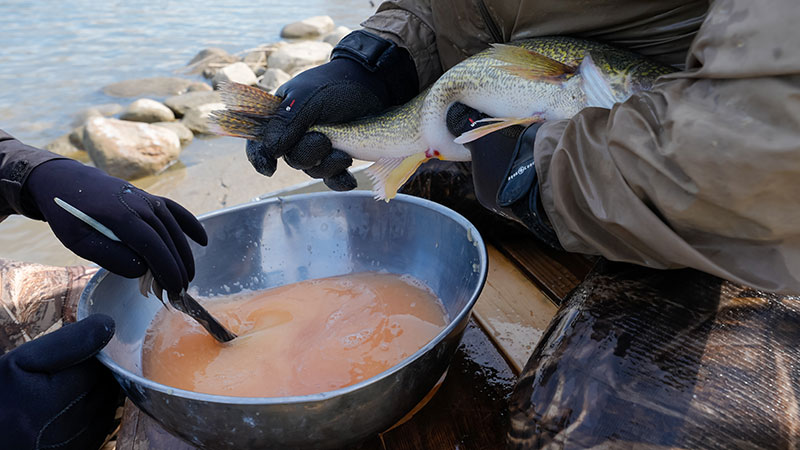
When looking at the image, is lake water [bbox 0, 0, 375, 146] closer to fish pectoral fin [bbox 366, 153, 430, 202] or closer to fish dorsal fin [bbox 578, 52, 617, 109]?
fish pectoral fin [bbox 366, 153, 430, 202]

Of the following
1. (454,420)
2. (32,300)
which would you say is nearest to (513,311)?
(454,420)

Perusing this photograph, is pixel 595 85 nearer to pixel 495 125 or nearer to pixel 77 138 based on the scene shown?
pixel 495 125

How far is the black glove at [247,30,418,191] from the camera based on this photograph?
77.9 inches

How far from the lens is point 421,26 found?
232cm

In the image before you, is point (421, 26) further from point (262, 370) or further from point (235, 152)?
point (235, 152)

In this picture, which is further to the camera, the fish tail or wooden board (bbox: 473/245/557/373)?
the fish tail

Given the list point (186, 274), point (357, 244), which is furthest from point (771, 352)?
point (186, 274)

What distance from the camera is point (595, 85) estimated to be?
4.90ft

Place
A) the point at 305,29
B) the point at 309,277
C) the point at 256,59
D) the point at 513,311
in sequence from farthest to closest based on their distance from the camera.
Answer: the point at 305,29
the point at 256,59
the point at 309,277
the point at 513,311

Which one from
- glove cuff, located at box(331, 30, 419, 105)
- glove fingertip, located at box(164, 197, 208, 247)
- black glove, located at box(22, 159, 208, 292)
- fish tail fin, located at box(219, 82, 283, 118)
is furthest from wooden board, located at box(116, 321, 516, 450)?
glove cuff, located at box(331, 30, 419, 105)

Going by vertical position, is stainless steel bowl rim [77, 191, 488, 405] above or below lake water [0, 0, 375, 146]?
above

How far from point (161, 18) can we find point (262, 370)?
52.1 ft

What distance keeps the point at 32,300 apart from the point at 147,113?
6197 millimetres

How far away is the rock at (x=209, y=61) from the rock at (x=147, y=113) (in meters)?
2.16
